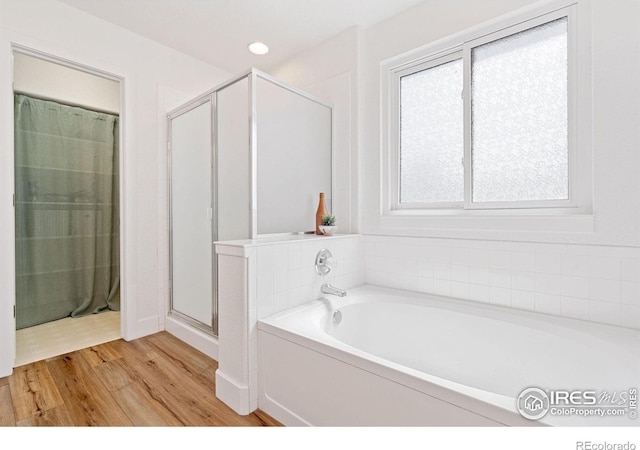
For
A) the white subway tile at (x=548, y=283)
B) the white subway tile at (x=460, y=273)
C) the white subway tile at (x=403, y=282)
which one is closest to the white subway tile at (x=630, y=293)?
the white subway tile at (x=548, y=283)

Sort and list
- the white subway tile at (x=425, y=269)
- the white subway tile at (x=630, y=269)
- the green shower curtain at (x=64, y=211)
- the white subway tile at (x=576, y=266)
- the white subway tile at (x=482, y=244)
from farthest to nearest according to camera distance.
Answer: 1. the green shower curtain at (x=64, y=211)
2. the white subway tile at (x=425, y=269)
3. the white subway tile at (x=482, y=244)
4. the white subway tile at (x=576, y=266)
5. the white subway tile at (x=630, y=269)

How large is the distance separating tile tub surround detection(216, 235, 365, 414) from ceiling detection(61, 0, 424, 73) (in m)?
1.69

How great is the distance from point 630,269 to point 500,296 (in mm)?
584

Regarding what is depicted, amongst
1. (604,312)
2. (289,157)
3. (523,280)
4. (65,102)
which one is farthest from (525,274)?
(65,102)

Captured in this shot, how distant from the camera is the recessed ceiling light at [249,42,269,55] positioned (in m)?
2.67

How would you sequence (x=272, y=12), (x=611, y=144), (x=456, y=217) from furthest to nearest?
(x=272, y=12)
(x=456, y=217)
(x=611, y=144)

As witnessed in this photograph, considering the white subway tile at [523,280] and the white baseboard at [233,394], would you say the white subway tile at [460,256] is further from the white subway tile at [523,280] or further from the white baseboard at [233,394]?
the white baseboard at [233,394]

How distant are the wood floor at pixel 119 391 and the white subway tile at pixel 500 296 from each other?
4.60 ft

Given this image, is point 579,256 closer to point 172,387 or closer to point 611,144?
point 611,144

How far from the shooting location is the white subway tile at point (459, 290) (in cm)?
196

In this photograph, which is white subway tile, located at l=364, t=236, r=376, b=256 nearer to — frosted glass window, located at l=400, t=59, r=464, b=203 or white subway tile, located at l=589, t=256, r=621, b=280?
frosted glass window, located at l=400, t=59, r=464, b=203
